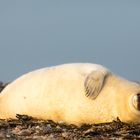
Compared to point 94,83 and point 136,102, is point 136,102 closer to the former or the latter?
point 136,102

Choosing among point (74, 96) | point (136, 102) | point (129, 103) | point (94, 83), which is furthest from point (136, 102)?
point (74, 96)

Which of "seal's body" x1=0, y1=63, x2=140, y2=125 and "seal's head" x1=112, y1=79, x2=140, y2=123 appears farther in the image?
"seal's body" x1=0, y1=63, x2=140, y2=125

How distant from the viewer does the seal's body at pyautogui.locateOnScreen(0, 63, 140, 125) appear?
8.45m

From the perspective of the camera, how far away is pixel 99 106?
8492mm

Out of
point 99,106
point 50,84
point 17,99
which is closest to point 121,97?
point 99,106

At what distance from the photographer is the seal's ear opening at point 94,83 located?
8492 millimetres

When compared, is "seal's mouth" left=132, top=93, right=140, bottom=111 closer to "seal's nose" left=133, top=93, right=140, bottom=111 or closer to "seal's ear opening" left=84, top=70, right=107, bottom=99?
"seal's nose" left=133, top=93, right=140, bottom=111

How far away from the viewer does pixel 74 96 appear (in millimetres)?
8664

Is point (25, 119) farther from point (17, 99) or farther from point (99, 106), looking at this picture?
point (99, 106)

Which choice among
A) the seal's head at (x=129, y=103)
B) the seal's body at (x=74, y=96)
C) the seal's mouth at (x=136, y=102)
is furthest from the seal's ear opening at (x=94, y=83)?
the seal's mouth at (x=136, y=102)

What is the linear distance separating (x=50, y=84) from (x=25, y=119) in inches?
26.8

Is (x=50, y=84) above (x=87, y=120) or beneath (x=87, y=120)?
above

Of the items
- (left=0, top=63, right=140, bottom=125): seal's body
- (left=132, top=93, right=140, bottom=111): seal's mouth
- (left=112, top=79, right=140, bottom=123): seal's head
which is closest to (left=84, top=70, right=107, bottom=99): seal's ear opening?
(left=0, top=63, right=140, bottom=125): seal's body

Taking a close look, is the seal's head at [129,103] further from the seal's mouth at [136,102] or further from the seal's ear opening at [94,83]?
the seal's ear opening at [94,83]
